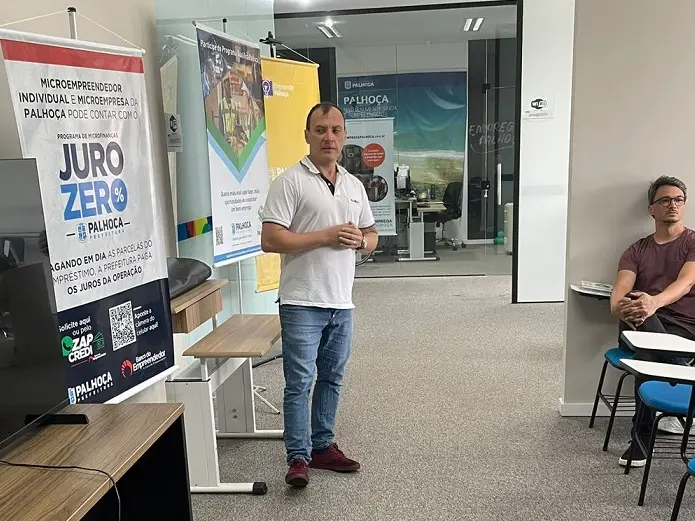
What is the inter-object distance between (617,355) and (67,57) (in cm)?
271

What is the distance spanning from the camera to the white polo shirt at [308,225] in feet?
8.07

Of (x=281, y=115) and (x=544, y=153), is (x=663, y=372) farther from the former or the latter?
(x=544, y=153)

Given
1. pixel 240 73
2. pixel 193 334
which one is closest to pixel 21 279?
pixel 193 334

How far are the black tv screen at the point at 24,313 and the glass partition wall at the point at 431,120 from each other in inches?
228

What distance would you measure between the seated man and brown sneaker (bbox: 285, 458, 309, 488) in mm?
1462

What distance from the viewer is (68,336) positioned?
194 cm

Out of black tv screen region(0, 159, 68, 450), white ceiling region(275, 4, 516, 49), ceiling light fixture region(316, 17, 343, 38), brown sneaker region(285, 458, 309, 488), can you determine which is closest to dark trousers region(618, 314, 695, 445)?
brown sneaker region(285, 458, 309, 488)

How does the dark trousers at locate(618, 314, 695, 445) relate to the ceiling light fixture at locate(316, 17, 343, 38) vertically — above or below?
below

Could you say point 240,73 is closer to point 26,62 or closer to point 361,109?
point 26,62

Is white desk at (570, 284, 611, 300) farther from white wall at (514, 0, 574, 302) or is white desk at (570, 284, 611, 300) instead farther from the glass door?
the glass door

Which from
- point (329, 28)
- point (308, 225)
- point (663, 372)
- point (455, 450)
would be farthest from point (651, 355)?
point (329, 28)

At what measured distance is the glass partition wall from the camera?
7.05 meters

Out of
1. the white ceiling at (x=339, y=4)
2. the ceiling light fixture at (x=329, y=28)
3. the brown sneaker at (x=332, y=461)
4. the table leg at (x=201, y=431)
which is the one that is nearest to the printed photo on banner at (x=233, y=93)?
the table leg at (x=201, y=431)

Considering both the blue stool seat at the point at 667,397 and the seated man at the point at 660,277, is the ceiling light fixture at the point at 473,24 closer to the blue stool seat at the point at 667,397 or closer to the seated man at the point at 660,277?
the seated man at the point at 660,277
